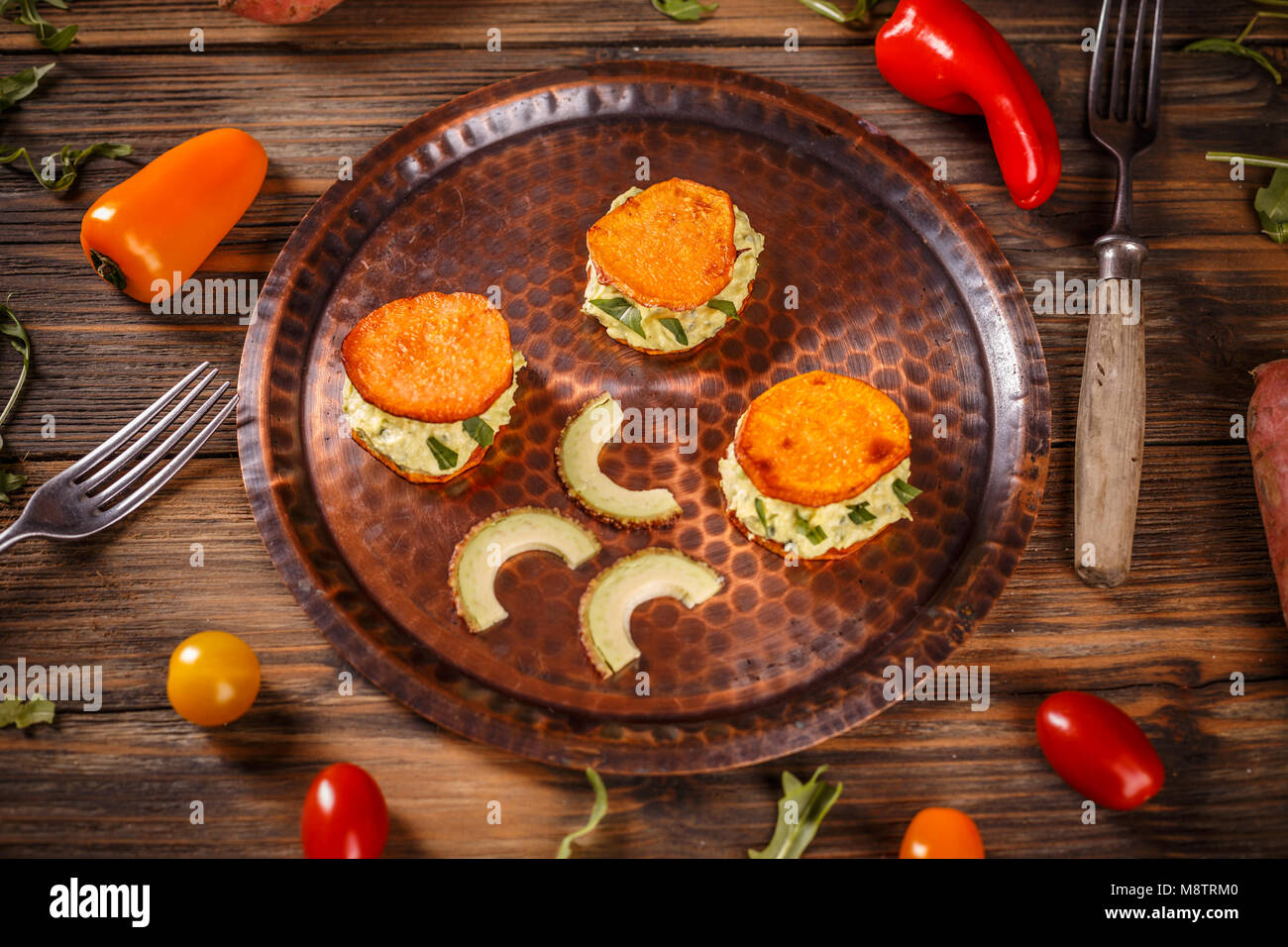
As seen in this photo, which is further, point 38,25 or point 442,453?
point 38,25

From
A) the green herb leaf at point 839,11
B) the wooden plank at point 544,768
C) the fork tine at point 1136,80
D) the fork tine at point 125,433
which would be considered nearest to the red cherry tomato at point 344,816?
the wooden plank at point 544,768

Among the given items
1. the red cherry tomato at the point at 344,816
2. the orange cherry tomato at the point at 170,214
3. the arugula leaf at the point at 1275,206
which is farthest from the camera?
the arugula leaf at the point at 1275,206

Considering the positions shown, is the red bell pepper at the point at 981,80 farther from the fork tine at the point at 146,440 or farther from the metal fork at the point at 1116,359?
the fork tine at the point at 146,440

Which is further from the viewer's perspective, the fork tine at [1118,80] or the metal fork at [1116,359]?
the fork tine at [1118,80]

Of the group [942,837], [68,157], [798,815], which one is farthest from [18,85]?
[942,837]

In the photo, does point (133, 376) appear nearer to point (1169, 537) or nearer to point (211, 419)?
point (211, 419)

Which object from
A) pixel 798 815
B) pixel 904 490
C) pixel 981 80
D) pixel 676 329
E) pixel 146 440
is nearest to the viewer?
pixel 798 815

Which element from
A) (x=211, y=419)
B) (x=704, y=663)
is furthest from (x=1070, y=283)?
(x=211, y=419)

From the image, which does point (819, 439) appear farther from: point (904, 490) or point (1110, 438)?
point (1110, 438)
